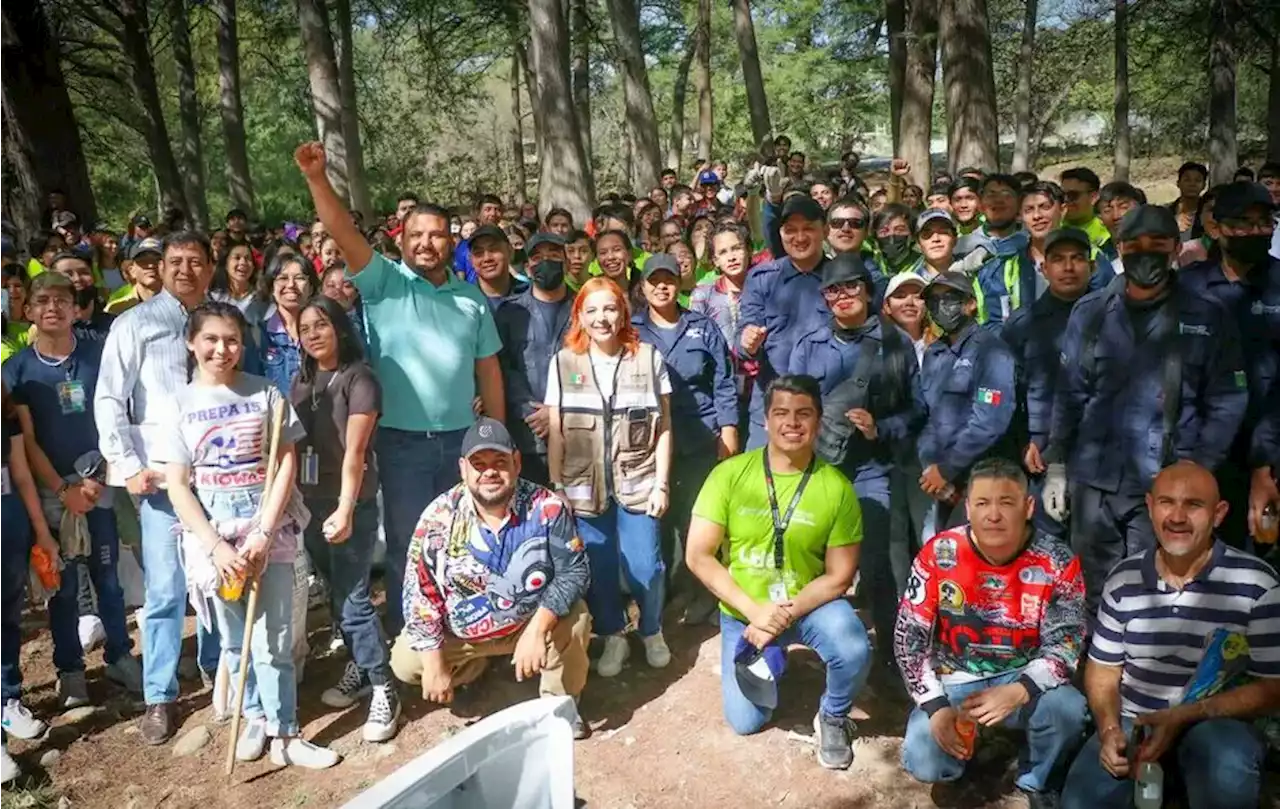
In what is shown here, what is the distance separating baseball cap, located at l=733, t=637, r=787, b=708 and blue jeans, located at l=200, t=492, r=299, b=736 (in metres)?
2.00

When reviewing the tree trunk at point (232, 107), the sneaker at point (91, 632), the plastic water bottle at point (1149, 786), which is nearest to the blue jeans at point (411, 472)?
the sneaker at point (91, 632)

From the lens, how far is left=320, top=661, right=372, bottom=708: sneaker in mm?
4688

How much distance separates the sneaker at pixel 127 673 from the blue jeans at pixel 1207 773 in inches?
174

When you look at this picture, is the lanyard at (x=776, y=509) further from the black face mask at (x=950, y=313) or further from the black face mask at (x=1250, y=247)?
the black face mask at (x=1250, y=247)

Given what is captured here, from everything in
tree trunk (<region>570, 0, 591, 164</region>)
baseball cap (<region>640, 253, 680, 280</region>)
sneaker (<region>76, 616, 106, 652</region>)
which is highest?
tree trunk (<region>570, 0, 591, 164</region>)

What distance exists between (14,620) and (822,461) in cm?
378

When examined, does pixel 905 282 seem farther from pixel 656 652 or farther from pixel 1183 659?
pixel 656 652

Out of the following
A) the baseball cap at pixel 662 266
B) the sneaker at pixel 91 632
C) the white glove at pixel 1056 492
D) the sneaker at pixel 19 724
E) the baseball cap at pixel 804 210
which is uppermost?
the baseball cap at pixel 804 210

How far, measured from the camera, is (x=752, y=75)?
2012 cm

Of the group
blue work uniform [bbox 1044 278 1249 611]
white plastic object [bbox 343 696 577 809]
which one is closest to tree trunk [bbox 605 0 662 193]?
blue work uniform [bbox 1044 278 1249 611]

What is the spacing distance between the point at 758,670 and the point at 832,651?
0.35m

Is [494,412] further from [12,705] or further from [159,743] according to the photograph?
[12,705]

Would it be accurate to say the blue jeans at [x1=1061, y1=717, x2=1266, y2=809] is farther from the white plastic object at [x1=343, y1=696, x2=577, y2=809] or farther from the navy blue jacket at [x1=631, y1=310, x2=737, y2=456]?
the navy blue jacket at [x1=631, y1=310, x2=737, y2=456]

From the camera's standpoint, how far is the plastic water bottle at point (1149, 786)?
3203 millimetres
